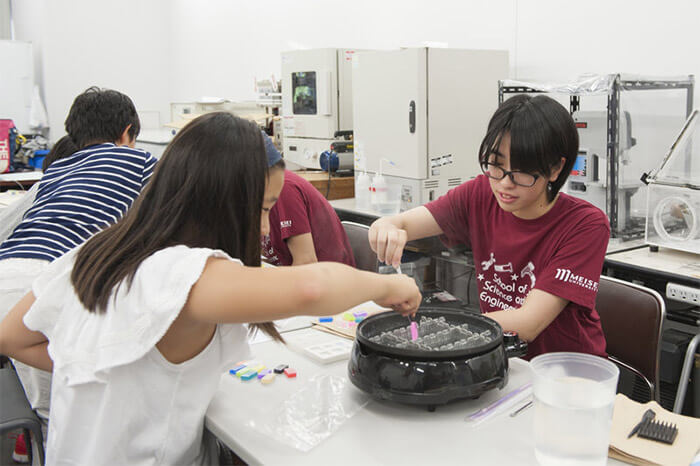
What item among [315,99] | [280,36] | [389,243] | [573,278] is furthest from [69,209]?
[280,36]

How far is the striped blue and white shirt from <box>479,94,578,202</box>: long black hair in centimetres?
108

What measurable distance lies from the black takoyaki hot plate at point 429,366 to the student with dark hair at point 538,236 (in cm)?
26

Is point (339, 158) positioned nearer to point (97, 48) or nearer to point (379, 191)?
point (379, 191)

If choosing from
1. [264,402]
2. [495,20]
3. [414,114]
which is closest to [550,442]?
[264,402]

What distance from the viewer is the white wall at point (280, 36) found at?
104 inches

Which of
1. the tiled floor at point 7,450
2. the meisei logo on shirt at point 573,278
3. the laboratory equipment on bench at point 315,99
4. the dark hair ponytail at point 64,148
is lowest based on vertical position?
the tiled floor at point 7,450

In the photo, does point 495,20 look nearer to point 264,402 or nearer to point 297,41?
point 297,41

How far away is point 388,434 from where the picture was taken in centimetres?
98

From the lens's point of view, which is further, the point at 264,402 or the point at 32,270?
the point at 32,270

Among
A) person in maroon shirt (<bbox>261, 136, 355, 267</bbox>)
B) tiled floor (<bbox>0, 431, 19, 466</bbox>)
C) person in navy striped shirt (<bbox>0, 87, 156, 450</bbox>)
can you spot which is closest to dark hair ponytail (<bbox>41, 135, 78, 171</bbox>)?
person in navy striped shirt (<bbox>0, 87, 156, 450</bbox>)

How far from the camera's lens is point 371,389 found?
1040 millimetres

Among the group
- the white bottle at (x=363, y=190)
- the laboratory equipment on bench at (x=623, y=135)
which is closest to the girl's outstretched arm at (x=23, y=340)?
the laboratory equipment on bench at (x=623, y=135)

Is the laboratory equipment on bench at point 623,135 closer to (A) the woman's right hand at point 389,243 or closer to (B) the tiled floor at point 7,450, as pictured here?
(A) the woman's right hand at point 389,243

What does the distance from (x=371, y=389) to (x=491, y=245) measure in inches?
27.7
